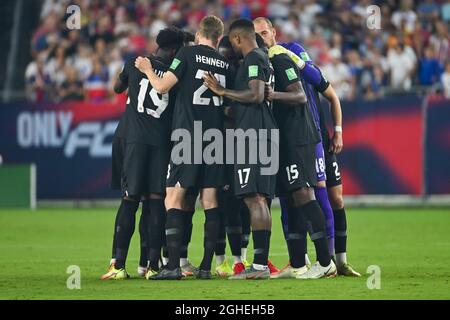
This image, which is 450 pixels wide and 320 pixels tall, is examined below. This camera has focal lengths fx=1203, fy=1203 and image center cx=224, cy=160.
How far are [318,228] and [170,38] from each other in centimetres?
240

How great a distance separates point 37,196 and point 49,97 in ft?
8.01

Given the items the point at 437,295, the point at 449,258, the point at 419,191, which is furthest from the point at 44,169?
the point at 437,295

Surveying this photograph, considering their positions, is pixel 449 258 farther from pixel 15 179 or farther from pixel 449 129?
pixel 15 179

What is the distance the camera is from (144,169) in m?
11.8

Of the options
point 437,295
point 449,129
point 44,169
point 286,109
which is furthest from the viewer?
point 44,169

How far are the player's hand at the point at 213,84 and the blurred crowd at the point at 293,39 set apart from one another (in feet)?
39.3

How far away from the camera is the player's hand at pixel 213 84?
447 inches

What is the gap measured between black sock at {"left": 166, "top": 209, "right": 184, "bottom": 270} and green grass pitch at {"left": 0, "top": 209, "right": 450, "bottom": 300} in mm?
237

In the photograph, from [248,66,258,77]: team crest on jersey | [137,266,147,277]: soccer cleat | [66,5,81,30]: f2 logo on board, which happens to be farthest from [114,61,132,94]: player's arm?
[66,5,81,30]: f2 logo on board

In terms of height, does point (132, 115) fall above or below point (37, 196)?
above

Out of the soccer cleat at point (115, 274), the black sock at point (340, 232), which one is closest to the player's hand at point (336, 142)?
the black sock at point (340, 232)

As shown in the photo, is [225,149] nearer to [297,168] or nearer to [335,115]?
[297,168]

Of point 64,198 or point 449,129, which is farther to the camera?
point 64,198
